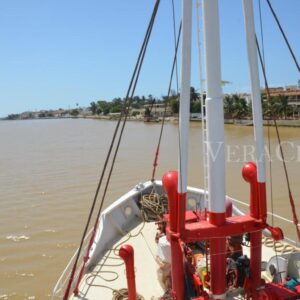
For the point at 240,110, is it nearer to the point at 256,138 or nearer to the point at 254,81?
the point at 256,138

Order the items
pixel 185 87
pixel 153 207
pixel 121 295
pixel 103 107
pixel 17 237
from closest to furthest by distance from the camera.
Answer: pixel 185 87
pixel 121 295
pixel 153 207
pixel 17 237
pixel 103 107

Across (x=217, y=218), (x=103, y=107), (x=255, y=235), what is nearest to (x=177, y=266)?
(x=217, y=218)

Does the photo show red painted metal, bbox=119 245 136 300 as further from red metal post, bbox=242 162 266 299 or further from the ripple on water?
the ripple on water

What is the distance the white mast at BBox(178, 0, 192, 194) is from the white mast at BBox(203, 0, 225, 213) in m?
0.16

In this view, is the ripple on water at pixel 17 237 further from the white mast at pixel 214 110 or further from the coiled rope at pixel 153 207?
the white mast at pixel 214 110

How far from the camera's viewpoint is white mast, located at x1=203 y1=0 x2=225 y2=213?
3427mm

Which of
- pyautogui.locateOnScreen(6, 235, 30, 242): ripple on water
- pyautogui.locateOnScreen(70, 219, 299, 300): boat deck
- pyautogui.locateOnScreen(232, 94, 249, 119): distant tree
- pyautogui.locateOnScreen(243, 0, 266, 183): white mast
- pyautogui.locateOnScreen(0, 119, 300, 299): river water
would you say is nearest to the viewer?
pyautogui.locateOnScreen(243, 0, 266, 183): white mast

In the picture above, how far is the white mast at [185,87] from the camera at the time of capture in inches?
137

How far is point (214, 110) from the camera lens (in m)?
3.58

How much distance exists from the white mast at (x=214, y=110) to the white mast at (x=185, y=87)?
0.16 meters

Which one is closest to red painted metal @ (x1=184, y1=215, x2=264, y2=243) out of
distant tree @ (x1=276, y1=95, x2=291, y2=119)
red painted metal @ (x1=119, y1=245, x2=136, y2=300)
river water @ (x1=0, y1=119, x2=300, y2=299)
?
red painted metal @ (x1=119, y1=245, x2=136, y2=300)

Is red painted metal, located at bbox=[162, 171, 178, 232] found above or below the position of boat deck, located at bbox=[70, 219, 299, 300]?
above

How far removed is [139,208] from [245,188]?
872 cm

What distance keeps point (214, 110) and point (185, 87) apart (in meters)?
0.37
